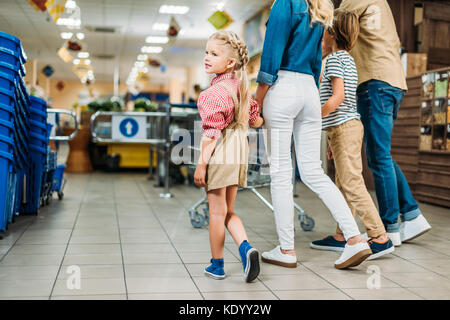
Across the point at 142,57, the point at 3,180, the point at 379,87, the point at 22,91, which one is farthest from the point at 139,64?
the point at 379,87

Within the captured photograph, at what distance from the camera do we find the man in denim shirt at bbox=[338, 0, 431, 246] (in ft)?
9.64

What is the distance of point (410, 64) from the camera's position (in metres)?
6.16

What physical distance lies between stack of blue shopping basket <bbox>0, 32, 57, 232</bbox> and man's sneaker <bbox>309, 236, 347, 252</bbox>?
6.04 feet

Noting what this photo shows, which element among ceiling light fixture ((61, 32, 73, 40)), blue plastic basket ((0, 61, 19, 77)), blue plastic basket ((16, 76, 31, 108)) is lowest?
blue plastic basket ((16, 76, 31, 108))

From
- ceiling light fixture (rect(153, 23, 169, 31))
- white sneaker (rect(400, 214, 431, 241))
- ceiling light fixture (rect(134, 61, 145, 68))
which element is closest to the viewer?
white sneaker (rect(400, 214, 431, 241))

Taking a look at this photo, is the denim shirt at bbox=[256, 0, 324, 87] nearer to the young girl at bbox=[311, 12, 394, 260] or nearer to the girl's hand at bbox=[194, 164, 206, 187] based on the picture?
the young girl at bbox=[311, 12, 394, 260]

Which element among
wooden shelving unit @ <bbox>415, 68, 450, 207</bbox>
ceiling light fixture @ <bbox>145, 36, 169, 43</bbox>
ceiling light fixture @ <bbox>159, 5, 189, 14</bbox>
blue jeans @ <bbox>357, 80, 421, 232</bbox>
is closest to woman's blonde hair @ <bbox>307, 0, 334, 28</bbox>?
blue jeans @ <bbox>357, 80, 421, 232</bbox>

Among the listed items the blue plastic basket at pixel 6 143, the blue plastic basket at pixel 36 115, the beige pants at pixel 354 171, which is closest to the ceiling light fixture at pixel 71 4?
the blue plastic basket at pixel 36 115

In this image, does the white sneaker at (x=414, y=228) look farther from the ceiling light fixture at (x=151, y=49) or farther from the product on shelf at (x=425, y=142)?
the ceiling light fixture at (x=151, y=49)

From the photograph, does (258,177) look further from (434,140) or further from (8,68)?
(434,140)

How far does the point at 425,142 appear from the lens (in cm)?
533

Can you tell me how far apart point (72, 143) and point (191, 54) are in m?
9.97

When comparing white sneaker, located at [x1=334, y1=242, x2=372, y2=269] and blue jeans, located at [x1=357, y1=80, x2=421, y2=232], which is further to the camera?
blue jeans, located at [x1=357, y1=80, x2=421, y2=232]
